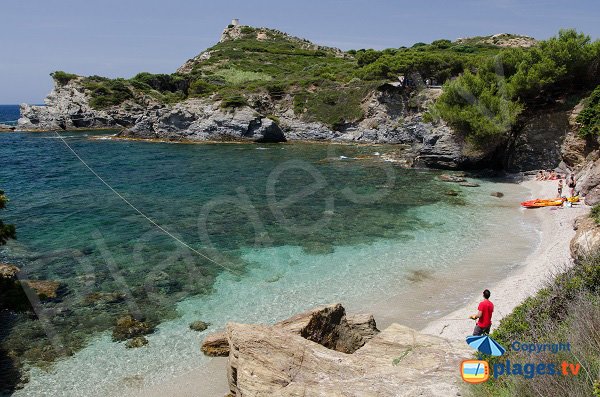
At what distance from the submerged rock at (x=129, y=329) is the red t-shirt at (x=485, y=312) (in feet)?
32.9

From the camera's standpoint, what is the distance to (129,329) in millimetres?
12969

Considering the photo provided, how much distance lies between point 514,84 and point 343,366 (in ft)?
115

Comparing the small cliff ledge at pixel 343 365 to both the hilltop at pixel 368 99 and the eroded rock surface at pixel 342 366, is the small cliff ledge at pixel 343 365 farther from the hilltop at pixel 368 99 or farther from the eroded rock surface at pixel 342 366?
the hilltop at pixel 368 99

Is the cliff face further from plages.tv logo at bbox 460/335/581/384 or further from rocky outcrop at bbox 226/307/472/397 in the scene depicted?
plages.tv logo at bbox 460/335/581/384

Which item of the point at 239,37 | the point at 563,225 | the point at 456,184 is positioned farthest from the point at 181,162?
the point at 239,37

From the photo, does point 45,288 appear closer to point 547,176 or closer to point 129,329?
point 129,329

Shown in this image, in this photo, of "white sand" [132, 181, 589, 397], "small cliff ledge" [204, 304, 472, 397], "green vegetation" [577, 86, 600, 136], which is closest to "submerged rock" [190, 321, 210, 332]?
"white sand" [132, 181, 589, 397]

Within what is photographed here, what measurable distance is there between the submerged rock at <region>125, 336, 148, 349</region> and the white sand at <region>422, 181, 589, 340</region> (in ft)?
29.0

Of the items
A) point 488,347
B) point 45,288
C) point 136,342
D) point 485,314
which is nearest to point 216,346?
point 136,342

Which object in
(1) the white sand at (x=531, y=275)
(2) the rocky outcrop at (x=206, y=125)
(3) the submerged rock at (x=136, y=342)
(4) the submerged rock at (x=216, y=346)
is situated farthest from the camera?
(2) the rocky outcrop at (x=206, y=125)

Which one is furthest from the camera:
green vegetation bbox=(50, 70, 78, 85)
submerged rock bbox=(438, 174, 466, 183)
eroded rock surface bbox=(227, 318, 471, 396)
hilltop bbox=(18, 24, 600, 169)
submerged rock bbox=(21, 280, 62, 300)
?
green vegetation bbox=(50, 70, 78, 85)

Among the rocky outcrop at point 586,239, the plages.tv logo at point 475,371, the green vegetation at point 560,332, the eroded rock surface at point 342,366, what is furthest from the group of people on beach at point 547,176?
the plages.tv logo at point 475,371

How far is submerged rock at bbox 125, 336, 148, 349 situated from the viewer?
1216cm

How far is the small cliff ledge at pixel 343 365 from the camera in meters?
6.83
